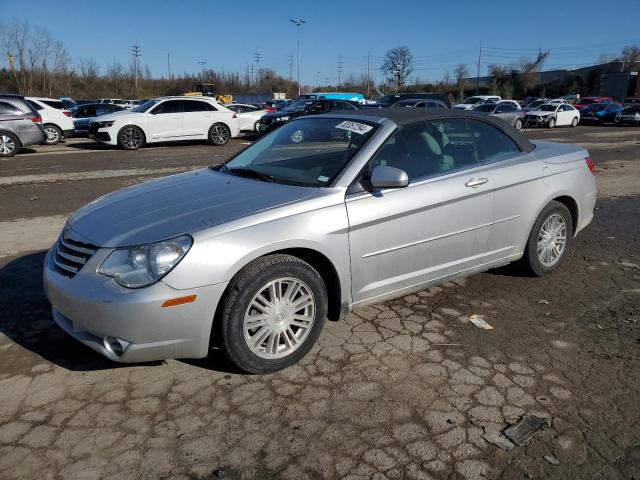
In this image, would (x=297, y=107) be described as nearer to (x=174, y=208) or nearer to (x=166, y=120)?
(x=166, y=120)

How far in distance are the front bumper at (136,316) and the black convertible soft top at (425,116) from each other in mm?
1956

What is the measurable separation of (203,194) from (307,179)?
0.71 meters

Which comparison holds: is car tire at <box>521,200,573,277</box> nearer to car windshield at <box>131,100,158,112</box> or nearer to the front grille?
the front grille

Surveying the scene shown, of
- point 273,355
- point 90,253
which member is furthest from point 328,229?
point 90,253

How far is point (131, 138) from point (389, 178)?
14668mm

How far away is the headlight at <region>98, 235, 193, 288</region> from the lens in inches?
110

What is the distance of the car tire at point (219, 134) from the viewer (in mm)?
17938

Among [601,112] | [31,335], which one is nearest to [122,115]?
[31,335]

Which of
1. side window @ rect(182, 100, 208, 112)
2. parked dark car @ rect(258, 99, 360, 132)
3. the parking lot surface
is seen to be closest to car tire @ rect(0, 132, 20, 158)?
side window @ rect(182, 100, 208, 112)

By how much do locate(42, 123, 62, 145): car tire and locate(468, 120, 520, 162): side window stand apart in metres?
17.5

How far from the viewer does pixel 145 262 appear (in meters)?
2.84

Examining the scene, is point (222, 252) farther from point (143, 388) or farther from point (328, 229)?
point (143, 388)

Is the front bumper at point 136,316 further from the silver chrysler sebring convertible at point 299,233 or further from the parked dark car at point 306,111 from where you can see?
the parked dark car at point 306,111

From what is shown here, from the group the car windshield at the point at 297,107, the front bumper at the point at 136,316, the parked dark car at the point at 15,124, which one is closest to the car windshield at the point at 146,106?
the parked dark car at the point at 15,124
